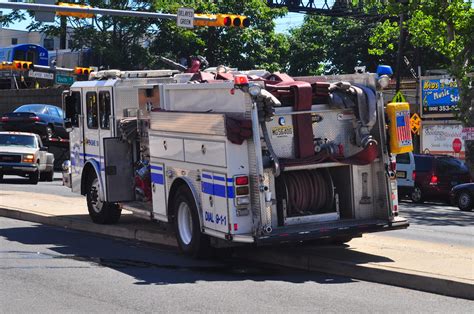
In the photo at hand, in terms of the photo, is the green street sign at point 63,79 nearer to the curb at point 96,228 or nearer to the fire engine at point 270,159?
the curb at point 96,228

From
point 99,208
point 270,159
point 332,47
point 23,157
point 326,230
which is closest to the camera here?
point 270,159

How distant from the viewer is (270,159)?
10773 millimetres

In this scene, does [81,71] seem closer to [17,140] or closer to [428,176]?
[17,140]

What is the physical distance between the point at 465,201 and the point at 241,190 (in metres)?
15.8

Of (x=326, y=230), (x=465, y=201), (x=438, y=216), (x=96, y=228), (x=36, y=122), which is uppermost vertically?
(x=36, y=122)

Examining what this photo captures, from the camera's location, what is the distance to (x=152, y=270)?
1117 centimetres

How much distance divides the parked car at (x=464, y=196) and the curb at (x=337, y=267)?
13409mm

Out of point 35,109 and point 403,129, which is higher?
point 35,109

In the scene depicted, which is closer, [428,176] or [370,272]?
[370,272]

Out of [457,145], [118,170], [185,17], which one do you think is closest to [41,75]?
[185,17]

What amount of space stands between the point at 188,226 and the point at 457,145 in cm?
2719

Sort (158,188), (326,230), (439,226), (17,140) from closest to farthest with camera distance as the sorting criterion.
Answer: (326,230) → (158,188) → (439,226) → (17,140)

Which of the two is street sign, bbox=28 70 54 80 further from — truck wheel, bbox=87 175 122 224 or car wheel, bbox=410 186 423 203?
truck wheel, bbox=87 175 122 224

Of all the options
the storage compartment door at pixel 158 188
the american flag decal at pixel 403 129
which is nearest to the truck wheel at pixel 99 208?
the storage compartment door at pixel 158 188
